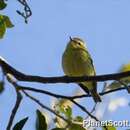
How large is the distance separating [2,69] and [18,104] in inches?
8.5

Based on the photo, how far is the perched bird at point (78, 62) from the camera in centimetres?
438

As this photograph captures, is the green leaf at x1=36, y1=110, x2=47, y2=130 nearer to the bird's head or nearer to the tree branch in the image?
the tree branch

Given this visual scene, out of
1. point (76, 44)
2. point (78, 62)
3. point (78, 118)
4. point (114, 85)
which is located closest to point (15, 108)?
point (78, 118)

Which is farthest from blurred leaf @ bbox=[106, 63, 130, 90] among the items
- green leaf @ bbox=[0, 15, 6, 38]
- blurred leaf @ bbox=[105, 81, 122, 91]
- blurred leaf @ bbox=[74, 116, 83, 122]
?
green leaf @ bbox=[0, 15, 6, 38]

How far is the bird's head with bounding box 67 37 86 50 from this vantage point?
15.4 ft

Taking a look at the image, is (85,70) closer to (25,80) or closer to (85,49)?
(85,49)

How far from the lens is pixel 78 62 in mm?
4449

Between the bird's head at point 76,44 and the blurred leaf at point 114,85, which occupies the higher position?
the blurred leaf at point 114,85

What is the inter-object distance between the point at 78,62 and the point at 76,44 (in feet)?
1.43

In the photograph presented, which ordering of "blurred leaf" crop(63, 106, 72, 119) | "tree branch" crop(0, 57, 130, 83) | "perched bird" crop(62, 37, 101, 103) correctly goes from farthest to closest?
"perched bird" crop(62, 37, 101, 103), "blurred leaf" crop(63, 106, 72, 119), "tree branch" crop(0, 57, 130, 83)

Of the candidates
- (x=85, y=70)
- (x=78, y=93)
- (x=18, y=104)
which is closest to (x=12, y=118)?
(x=18, y=104)

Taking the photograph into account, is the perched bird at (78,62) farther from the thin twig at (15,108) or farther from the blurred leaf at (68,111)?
the thin twig at (15,108)

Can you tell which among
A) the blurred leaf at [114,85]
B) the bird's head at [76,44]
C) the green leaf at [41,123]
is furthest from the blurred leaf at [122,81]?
the bird's head at [76,44]

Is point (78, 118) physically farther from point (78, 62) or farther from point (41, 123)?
point (78, 62)
